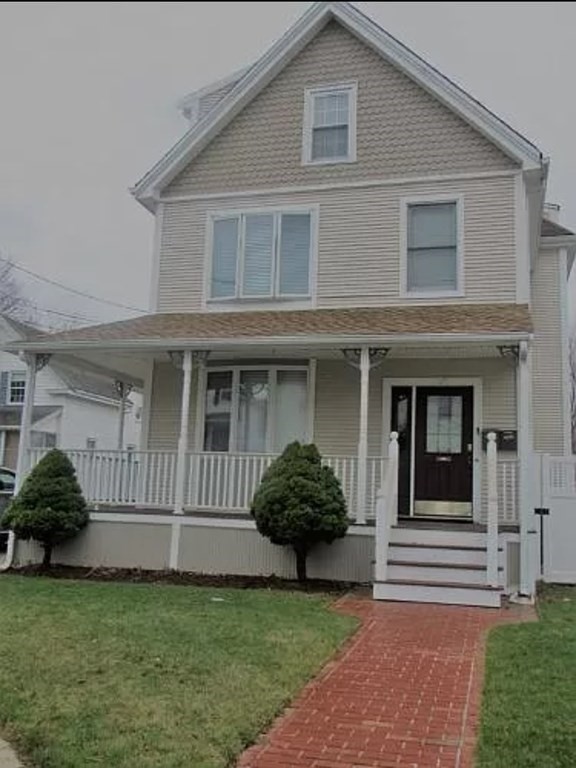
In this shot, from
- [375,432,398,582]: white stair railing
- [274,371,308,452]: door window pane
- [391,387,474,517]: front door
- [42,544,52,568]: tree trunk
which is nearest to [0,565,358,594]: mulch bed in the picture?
[42,544,52,568]: tree trunk

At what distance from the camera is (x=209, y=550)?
1170 centimetres

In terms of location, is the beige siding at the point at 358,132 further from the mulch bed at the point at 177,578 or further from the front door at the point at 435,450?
the mulch bed at the point at 177,578

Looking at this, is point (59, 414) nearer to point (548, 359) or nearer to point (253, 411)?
point (253, 411)

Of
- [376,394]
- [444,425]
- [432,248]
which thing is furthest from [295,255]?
[444,425]

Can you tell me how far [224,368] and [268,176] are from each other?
11.7 ft

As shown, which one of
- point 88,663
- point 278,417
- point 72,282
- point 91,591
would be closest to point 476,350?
point 278,417

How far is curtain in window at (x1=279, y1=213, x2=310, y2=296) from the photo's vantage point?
13797 mm

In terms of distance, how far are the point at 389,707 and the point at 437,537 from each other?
547 centimetres

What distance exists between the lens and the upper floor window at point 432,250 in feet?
42.7

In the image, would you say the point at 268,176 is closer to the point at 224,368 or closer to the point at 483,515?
the point at 224,368

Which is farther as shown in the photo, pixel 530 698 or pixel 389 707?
pixel 530 698

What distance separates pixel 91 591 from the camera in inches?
384

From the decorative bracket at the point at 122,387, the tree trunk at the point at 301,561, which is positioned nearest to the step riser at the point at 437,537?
the tree trunk at the point at 301,561

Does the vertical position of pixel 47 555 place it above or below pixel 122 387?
below
